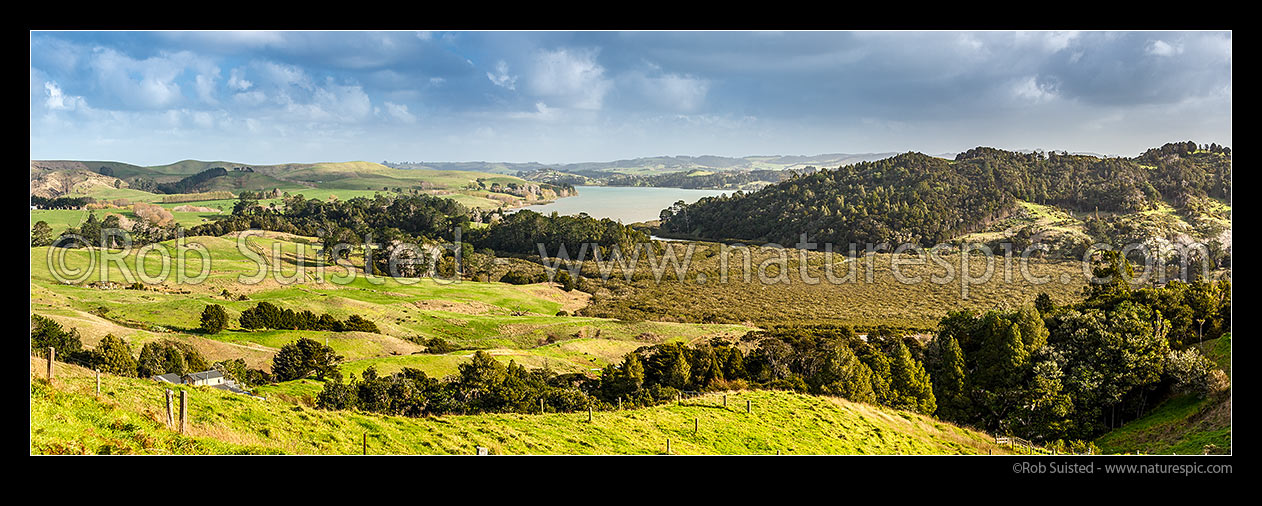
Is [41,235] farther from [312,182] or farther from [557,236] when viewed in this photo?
[312,182]

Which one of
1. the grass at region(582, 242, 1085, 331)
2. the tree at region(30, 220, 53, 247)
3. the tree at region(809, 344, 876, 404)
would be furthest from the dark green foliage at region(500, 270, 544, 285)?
the tree at region(809, 344, 876, 404)

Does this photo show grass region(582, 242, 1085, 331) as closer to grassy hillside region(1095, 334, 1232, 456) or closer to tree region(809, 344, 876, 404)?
grassy hillside region(1095, 334, 1232, 456)

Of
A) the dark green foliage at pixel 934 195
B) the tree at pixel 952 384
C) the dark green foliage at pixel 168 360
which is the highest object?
the dark green foliage at pixel 934 195

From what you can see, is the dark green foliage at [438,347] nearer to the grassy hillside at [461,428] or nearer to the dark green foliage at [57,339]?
the dark green foliage at [57,339]

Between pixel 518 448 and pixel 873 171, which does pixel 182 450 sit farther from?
pixel 873 171

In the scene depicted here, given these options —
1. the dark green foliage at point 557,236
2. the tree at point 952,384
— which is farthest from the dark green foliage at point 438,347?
the dark green foliage at point 557,236
